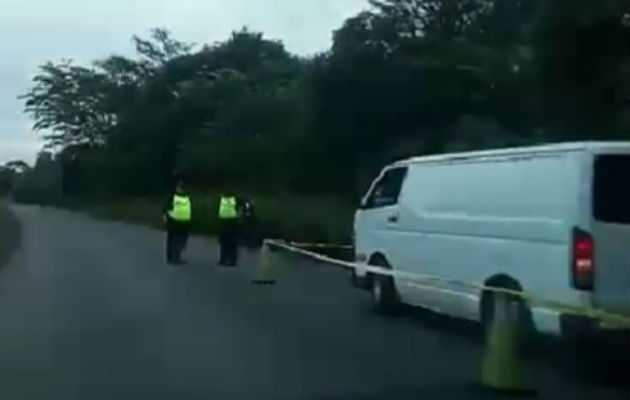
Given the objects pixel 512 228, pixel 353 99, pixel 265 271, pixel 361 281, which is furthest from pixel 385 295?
pixel 353 99

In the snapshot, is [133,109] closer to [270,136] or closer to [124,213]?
[124,213]

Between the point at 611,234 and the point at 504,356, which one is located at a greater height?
the point at 611,234

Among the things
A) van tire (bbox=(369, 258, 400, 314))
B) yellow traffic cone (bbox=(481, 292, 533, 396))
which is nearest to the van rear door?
yellow traffic cone (bbox=(481, 292, 533, 396))

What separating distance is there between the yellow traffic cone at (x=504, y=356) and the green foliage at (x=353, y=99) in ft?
47.0

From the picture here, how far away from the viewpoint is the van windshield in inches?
492

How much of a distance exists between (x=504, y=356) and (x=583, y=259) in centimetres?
139

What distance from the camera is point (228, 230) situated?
2925cm

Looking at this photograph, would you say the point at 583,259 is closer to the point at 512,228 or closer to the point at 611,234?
the point at 611,234

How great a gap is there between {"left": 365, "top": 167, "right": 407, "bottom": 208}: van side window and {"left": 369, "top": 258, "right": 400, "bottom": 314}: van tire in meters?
0.74

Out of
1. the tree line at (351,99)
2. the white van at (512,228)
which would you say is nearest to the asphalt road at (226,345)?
the white van at (512,228)

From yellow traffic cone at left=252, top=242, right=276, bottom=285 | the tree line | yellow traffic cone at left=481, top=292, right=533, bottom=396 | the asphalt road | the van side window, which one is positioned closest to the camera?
yellow traffic cone at left=481, top=292, right=533, bottom=396

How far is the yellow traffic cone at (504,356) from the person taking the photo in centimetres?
1152

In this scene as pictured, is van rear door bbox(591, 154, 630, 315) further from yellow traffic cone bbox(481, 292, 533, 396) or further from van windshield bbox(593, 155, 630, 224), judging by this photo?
yellow traffic cone bbox(481, 292, 533, 396)

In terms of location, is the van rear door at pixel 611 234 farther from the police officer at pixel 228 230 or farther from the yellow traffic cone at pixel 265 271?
the police officer at pixel 228 230
